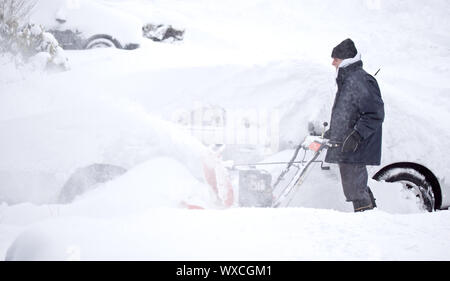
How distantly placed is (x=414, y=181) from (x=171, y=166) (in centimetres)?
221

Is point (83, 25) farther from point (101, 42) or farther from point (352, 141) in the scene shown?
point (352, 141)

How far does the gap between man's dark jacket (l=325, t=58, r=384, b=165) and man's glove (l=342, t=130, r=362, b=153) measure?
3 cm

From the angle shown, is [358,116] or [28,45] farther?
[28,45]

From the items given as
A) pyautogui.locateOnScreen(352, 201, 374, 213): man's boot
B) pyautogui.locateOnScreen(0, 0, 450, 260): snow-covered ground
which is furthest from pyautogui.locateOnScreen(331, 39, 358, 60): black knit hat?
pyautogui.locateOnScreen(352, 201, 374, 213): man's boot

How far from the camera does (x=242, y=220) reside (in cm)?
153

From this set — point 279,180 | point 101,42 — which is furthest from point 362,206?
point 101,42

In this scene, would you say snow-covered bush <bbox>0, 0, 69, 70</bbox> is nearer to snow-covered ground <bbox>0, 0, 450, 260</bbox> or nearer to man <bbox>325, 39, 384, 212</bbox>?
snow-covered ground <bbox>0, 0, 450, 260</bbox>

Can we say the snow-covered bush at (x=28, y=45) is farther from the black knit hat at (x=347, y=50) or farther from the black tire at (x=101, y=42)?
the black knit hat at (x=347, y=50)

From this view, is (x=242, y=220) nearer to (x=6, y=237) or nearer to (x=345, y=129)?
(x=6, y=237)

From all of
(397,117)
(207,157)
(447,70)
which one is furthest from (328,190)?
(447,70)

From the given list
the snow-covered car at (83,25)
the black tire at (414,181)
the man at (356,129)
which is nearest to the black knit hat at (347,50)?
the man at (356,129)

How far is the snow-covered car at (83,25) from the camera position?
7.63 metres

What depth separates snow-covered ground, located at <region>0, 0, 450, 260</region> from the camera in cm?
129

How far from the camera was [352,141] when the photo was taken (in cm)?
287
